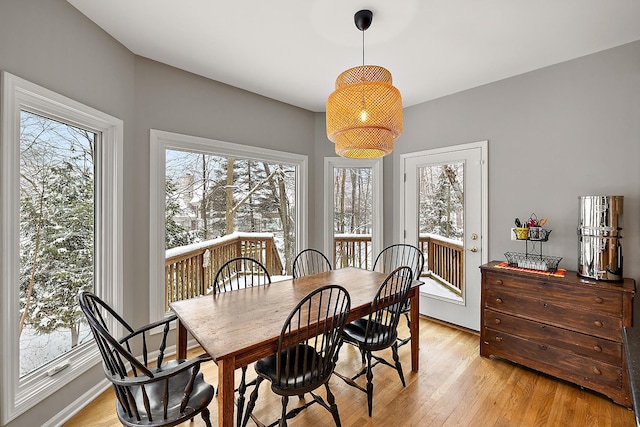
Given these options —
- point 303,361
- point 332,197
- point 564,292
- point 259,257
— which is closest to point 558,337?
point 564,292

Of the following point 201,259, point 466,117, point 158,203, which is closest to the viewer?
point 158,203

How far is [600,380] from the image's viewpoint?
213cm

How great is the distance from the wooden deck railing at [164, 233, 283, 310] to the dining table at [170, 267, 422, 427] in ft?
2.93

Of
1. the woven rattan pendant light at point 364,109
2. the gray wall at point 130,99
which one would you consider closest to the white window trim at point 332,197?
the gray wall at point 130,99

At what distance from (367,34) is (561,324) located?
8.93 feet

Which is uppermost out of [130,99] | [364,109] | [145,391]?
[130,99]

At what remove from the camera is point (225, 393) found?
1379 mm

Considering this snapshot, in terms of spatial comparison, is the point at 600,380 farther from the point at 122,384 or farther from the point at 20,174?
the point at 20,174

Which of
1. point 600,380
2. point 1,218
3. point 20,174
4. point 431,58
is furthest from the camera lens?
point 431,58

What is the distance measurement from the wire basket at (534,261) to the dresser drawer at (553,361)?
620mm

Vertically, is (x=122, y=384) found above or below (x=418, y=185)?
below

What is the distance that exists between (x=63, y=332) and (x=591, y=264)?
3890 mm

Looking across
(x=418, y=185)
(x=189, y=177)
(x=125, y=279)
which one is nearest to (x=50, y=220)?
(x=125, y=279)

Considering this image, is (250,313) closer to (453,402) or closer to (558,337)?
(453,402)
